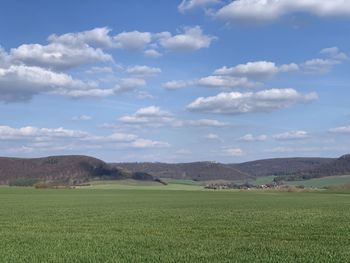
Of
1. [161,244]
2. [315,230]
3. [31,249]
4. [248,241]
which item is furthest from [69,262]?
[315,230]

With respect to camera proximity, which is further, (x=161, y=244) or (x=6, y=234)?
(x=6, y=234)

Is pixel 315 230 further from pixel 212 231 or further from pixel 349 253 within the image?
pixel 349 253

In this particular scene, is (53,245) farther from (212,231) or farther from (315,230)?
(315,230)

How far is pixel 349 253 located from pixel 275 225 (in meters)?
11.3

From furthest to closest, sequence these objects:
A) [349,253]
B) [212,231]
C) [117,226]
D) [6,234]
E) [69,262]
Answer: [117,226], [212,231], [6,234], [349,253], [69,262]

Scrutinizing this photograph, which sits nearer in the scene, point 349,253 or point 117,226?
point 349,253

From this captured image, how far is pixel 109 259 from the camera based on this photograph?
1744cm

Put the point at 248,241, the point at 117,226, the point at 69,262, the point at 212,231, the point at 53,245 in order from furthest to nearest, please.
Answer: the point at 117,226
the point at 212,231
the point at 248,241
the point at 53,245
the point at 69,262

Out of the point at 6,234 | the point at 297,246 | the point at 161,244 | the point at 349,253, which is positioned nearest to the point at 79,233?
the point at 6,234

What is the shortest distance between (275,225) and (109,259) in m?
14.5

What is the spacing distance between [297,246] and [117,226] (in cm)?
1129

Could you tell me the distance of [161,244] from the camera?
21219mm

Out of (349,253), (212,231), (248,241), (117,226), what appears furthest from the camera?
(117,226)

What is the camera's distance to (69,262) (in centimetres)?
1694
